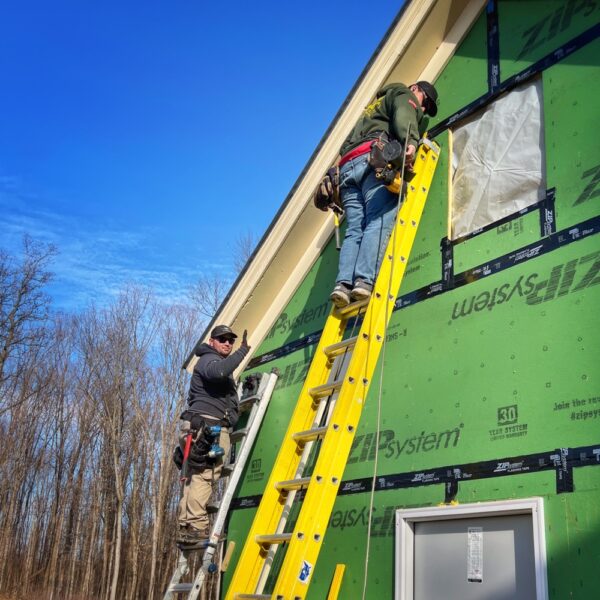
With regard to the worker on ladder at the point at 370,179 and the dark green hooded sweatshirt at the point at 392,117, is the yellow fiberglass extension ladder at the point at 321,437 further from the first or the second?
the dark green hooded sweatshirt at the point at 392,117

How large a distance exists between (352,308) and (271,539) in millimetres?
1467

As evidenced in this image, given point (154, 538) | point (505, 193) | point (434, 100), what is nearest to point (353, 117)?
point (434, 100)

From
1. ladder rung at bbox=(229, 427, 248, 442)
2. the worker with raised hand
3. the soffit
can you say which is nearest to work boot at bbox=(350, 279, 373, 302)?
the worker with raised hand

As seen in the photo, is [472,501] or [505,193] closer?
[472,501]

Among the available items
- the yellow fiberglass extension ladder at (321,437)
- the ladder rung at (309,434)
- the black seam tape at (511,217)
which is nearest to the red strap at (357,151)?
the yellow fiberglass extension ladder at (321,437)

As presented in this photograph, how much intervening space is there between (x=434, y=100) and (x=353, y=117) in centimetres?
90

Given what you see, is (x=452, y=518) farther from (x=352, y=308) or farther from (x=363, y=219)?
(x=363, y=219)

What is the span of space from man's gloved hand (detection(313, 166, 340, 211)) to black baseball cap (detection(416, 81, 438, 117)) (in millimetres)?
828

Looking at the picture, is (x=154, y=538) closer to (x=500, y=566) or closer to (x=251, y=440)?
(x=251, y=440)

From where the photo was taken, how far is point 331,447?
321 cm

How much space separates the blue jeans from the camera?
13.5 feet

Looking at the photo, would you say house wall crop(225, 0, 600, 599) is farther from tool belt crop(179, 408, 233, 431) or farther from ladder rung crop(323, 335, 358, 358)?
tool belt crop(179, 408, 233, 431)

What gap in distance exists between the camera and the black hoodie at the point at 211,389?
17.0 ft

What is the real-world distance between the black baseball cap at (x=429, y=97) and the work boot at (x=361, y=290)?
165cm
